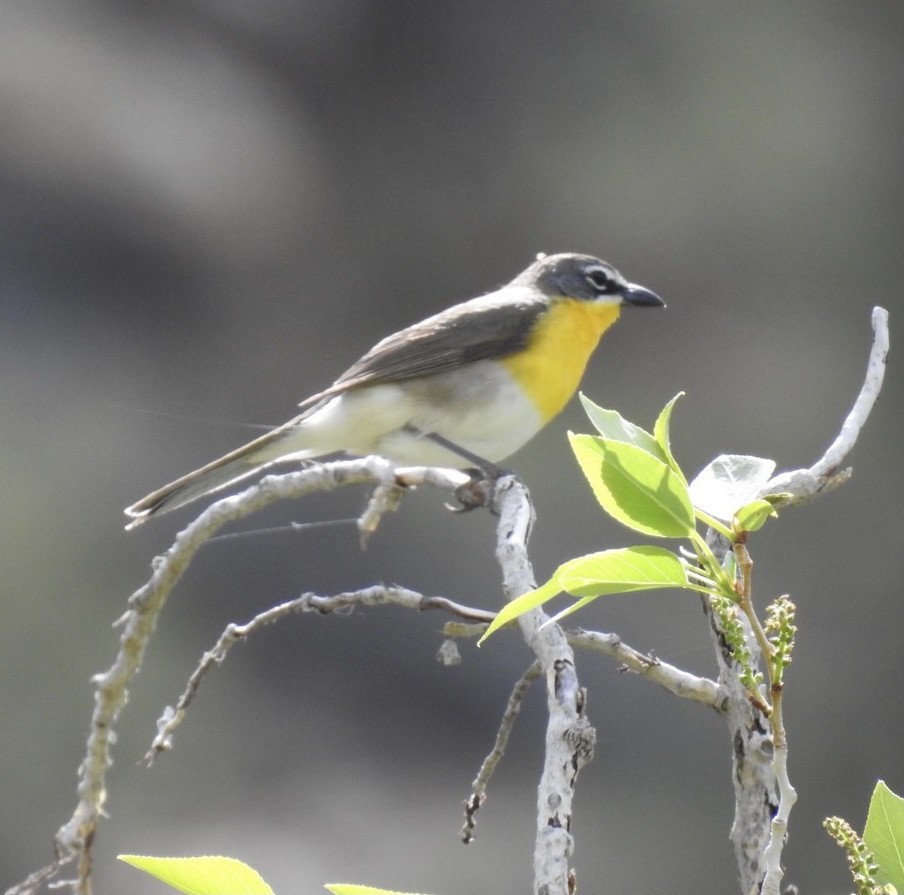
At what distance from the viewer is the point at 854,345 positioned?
6605 mm

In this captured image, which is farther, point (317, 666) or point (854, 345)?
point (854, 345)

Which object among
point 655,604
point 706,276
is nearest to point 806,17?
point 706,276

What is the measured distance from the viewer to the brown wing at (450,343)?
328 cm

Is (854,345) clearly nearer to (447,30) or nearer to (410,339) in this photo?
(447,30)

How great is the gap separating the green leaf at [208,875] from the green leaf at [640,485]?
340mm

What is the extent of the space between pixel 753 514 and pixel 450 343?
2486 mm

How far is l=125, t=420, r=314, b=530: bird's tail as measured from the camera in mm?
2801

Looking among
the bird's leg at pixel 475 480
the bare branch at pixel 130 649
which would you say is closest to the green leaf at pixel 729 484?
the bare branch at pixel 130 649

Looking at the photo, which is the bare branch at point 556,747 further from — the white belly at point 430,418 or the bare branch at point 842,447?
the white belly at point 430,418

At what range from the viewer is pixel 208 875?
0.84 m

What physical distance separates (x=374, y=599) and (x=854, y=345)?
547 cm

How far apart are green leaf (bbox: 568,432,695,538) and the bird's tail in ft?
6.32

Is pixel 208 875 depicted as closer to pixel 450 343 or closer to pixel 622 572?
pixel 622 572

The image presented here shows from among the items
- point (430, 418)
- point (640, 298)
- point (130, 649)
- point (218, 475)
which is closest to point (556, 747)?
point (130, 649)
